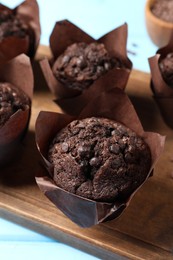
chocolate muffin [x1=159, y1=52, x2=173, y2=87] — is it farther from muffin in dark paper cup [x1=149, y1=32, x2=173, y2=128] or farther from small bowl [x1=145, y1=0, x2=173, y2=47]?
small bowl [x1=145, y1=0, x2=173, y2=47]

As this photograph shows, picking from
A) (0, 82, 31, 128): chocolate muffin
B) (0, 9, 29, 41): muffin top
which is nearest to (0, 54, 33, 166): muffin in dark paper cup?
(0, 82, 31, 128): chocolate muffin

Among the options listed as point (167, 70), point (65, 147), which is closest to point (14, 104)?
point (65, 147)

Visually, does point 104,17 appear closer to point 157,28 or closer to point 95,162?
point 157,28

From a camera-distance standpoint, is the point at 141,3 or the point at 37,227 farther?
the point at 141,3

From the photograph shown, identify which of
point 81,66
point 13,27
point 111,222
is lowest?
point 111,222

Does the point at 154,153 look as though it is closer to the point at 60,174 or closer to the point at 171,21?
the point at 60,174

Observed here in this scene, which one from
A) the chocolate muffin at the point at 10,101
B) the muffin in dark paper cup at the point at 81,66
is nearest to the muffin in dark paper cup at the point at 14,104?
the chocolate muffin at the point at 10,101

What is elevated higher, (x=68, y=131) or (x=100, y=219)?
(x=68, y=131)

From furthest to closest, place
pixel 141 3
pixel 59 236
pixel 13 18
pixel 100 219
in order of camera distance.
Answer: pixel 141 3 < pixel 13 18 < pixel 59 236 < pixel 100 219

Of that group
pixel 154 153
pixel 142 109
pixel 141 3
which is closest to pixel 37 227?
pixel 154 153
